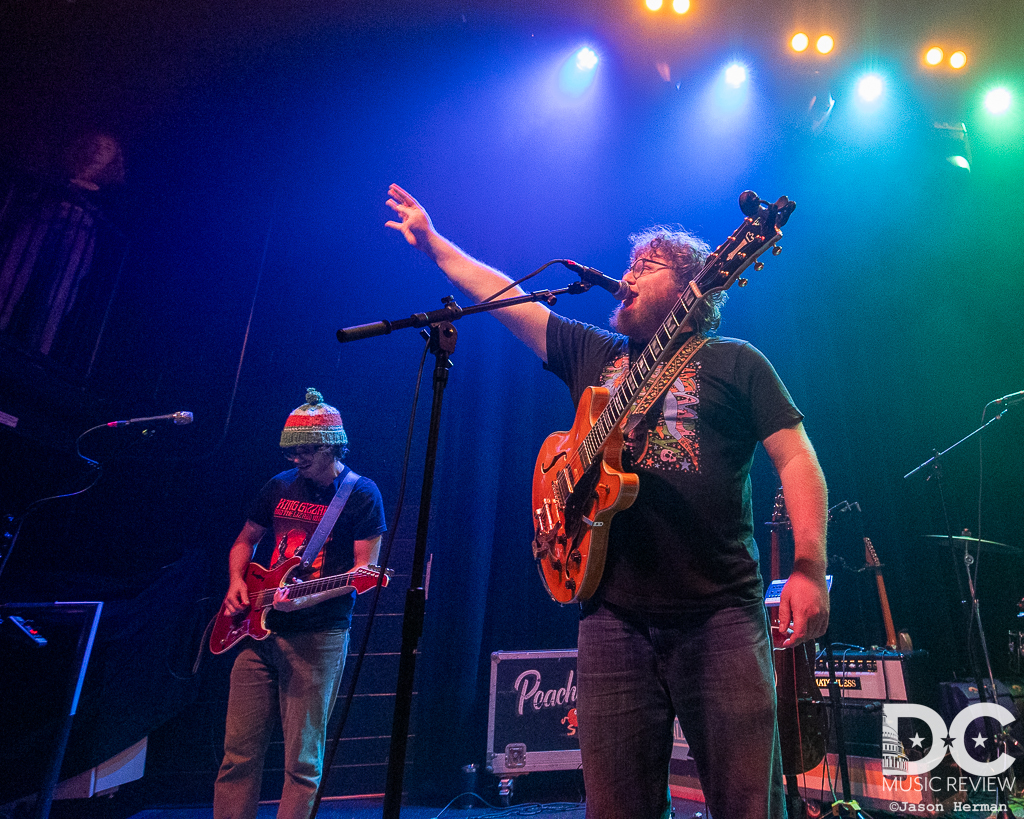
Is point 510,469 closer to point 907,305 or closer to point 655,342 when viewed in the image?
point 655,342

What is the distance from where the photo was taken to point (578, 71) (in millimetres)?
6340

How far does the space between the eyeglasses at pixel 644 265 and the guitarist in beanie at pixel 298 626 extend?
7.99ft

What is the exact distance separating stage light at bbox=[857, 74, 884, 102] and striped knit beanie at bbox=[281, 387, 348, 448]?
6.49 m

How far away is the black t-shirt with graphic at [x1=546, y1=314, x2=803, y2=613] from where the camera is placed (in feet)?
5.96

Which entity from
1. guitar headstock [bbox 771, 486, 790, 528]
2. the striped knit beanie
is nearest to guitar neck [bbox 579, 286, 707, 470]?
the striped knit beanie

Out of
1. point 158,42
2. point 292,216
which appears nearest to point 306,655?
point 292,216

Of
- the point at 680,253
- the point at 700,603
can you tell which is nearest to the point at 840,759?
the point at 700,603

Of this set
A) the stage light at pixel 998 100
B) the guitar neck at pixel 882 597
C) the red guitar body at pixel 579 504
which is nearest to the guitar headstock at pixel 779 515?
the guitar neck at pixel 882 597

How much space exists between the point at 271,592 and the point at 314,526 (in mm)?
482

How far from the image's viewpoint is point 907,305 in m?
6.48

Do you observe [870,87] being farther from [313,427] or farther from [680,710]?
[680,710]

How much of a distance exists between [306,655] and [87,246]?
4.21m

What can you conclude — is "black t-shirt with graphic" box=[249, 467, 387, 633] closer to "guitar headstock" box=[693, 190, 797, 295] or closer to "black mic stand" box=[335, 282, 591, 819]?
"black mic stand" box=[335, 282, 591, 819]

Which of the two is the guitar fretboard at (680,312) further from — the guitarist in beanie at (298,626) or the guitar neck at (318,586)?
the guitarist in beanie at (298,626)
